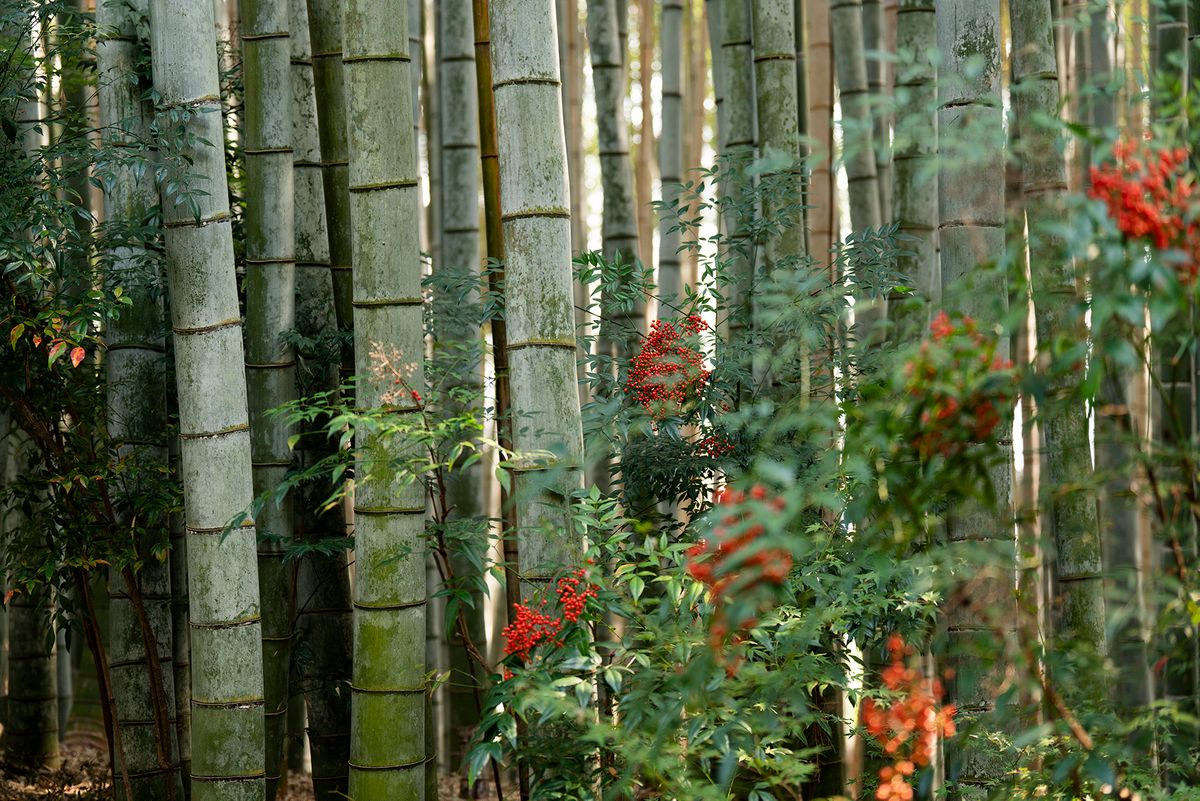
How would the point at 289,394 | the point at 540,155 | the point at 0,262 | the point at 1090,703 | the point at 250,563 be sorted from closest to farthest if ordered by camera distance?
the point at 1090,703 → the point at 540,155 → the point at 250,563 → the point at 0,262 → the point at 289,394

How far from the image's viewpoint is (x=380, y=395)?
217cm

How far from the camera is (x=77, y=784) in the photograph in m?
3.93

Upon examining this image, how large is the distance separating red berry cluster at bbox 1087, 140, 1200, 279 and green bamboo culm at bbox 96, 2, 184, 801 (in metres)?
2.04

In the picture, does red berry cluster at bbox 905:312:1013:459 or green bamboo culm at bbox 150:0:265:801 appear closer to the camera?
red berry cluster at bbox 905:312:1013:459

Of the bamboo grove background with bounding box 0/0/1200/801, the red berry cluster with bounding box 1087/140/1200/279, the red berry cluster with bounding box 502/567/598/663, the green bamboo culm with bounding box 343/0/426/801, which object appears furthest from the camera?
the green bamboo culm with bounding box 343/0/426/801

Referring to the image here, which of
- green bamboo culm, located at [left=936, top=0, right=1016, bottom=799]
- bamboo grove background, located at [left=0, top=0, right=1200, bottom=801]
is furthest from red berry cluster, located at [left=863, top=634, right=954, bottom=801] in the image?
green bamboo culm, located at [left=936, top=0, right=1016, bottom=799]

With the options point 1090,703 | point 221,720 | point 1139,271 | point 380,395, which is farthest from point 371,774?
point 1139,271

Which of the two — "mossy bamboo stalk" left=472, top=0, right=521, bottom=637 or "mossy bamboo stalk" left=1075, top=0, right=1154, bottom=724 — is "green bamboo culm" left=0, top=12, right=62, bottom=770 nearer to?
"mossy bamboo stalk" left=472, top=0, right=521, bottom=637

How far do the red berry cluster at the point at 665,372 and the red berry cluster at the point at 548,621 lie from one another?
65cm

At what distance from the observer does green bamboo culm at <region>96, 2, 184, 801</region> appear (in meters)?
2.63

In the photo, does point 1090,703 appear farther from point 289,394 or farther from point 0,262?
point 0,262

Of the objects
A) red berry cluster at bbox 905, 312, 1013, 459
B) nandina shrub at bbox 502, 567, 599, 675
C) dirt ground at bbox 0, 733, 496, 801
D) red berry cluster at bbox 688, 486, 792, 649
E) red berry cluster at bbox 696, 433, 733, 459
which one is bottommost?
dirt ground at bbox 0, 733, 496, 801

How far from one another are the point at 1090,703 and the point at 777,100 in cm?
185

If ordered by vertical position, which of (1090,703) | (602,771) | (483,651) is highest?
(1090,703)
